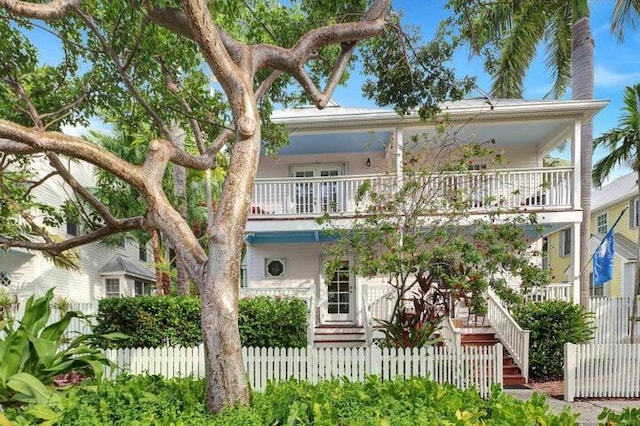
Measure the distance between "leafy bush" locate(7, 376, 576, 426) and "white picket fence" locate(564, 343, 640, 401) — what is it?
5.72 m

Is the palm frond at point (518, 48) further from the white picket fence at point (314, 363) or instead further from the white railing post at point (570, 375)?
the white picket fence at point (314, 363)

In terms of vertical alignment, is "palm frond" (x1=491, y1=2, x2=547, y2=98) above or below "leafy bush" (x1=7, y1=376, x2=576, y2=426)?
above

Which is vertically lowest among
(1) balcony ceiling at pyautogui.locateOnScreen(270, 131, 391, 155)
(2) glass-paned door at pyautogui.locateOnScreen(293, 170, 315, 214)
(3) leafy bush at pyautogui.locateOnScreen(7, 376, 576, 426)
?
(3) leafy bush at pyautogui.locateOnScreen(7, 376, 576, 426)

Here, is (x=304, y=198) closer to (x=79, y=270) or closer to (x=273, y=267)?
(x=273, y=267)

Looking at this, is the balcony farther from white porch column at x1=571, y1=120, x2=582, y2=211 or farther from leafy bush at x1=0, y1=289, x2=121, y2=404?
leafy bush at x1=0, y1=289, x2=121, y2=404

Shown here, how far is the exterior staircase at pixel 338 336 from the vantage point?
11.1 metres

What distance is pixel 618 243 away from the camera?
66.6ft

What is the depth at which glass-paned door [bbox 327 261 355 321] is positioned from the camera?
1343 cm

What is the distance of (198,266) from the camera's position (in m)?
3.61

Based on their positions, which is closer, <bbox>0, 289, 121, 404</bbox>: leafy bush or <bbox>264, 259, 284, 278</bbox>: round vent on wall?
<bbox>0, 289, 121, 404</bbox>: leafy bush

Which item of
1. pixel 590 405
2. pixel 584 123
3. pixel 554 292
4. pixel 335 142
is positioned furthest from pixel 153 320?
pixel 584 123

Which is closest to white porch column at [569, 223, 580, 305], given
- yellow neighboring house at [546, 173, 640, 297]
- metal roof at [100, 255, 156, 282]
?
yellow neighboring house at [546, 173, 640, 297]

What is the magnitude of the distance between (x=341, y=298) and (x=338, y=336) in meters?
2.07

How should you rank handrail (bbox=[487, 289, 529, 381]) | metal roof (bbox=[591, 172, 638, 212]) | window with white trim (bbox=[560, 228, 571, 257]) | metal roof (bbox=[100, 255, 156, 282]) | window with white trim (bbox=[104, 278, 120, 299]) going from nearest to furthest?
1. handrail (bbox=[487, 289, 529, 381])
2. metal roof (bbox=[100, 255, 156, 282])
3. window with white trim (bbox=[104, 278, 120, 299])
4. metal roof (bbox=[591, 172, 638, 212])
5. window with white trim (bbox=[560, 228, 571, 257])
